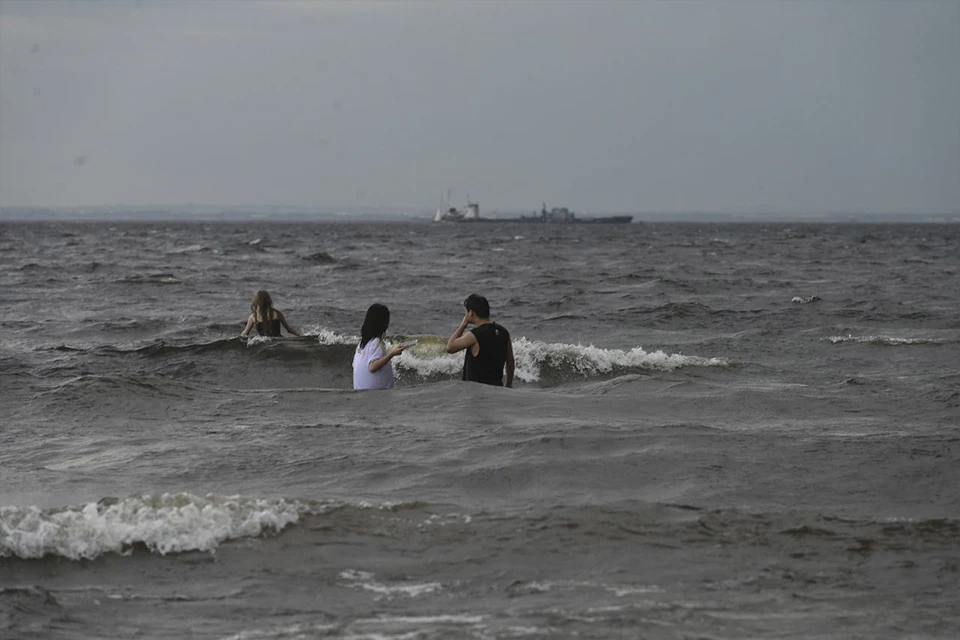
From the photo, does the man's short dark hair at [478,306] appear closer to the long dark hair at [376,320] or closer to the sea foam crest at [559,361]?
the long dark hair at [376,320]

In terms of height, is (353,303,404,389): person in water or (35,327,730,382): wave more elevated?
(353,303,404,389): person in water

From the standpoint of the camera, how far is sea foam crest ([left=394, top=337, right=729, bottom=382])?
50.6 feet

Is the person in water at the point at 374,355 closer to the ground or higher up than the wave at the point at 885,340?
higher up

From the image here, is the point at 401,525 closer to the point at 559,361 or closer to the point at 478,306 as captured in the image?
the point at 478,306

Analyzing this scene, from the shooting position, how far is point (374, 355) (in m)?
11.4

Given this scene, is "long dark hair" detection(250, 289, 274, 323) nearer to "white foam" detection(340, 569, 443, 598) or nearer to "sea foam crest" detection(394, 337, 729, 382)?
"sea foam crest" detection(394, 337, 729, 382)

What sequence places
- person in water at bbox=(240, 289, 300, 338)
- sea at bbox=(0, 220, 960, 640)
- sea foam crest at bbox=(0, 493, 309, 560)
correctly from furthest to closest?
person in water at bbox=(240, 289, 300, 338) < sea foam crest at bbox=(0, 493, 309, 560) < sea at bbox=(0, 220, 960, 640)

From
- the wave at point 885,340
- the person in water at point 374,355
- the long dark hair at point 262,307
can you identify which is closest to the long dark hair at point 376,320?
the person in water at point 374,355

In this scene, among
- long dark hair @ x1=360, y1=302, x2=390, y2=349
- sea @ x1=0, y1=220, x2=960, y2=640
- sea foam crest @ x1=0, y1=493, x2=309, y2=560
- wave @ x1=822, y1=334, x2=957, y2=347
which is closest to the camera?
sea @ x1=0, y1=220, x2=960, y2=640

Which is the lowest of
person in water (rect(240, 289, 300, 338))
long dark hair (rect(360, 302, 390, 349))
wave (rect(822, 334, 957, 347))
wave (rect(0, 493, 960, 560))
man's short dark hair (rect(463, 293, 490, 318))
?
wave (rect(0, 493, 960, 560))

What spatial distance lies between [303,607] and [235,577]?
2.23ft

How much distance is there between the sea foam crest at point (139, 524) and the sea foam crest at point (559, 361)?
8.59 m

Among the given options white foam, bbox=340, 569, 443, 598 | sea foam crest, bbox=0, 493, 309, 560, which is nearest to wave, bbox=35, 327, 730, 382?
sea foam crest, bbox=0, 493, 309, 560

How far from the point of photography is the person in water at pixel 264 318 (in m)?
16.1
